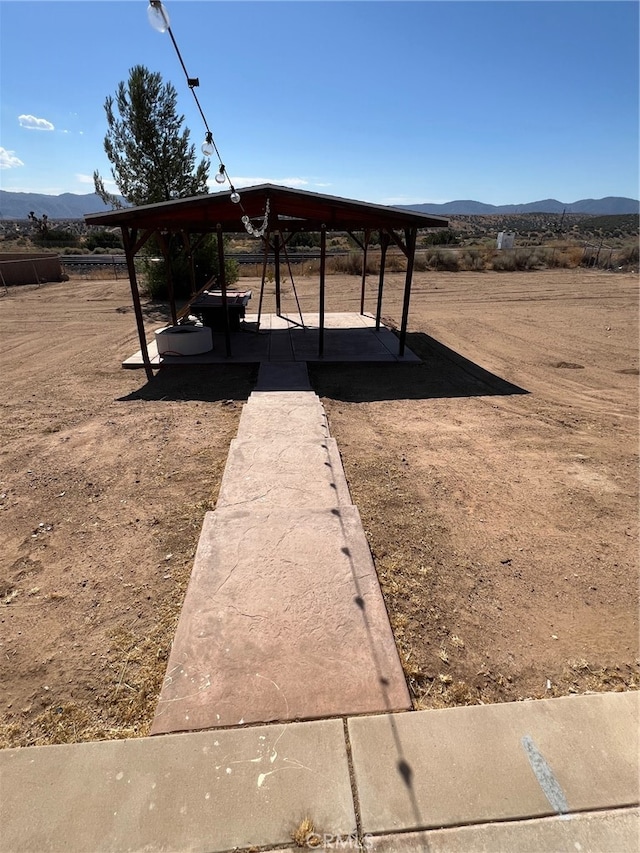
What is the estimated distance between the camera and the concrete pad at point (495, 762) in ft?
6.00

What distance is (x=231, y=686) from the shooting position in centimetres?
232

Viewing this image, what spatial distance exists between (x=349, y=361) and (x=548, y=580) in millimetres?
6196

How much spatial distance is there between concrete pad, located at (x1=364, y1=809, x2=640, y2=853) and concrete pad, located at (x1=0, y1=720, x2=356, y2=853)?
0.80 feet

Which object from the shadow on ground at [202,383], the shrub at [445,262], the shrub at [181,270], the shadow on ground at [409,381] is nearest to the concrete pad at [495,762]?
the shadow on ground at [409,381]

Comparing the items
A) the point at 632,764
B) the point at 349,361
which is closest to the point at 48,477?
the point at 632,764

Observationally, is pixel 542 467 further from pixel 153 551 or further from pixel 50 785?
pixel 50 785

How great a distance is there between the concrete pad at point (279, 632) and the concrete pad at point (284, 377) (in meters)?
3.89

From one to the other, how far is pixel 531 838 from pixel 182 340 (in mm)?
8912

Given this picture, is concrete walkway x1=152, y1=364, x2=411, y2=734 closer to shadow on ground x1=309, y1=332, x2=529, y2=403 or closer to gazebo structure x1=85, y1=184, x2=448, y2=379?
shadow on ground x1=309, y1=332, x2=529, y2=403

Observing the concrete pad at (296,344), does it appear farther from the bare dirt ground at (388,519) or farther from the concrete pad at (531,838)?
the concrete pad at (531,838)

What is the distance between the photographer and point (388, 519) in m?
3.88

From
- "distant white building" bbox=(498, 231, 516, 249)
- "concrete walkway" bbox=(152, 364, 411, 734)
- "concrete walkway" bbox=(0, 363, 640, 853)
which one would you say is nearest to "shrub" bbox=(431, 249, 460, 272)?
"distant white building" bbox=(498, 231, 516, 249)
